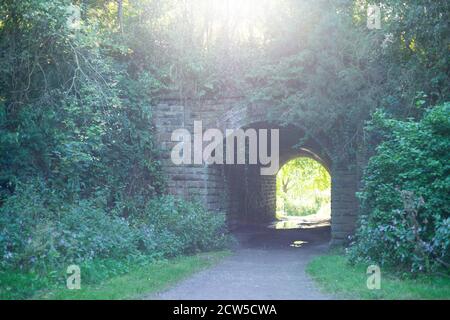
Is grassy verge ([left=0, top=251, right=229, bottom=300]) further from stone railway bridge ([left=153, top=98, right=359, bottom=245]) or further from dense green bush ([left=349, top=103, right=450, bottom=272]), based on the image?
stone railway bridge ([left=153, top=98, right=359, bottom=245])

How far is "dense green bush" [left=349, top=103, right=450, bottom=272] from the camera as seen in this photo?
761 centimetres

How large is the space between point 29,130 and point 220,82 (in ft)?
15.8

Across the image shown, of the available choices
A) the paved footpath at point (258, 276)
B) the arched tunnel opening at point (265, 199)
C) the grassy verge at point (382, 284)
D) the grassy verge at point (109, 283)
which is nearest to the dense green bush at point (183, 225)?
the paved footpath at point (258, 276)

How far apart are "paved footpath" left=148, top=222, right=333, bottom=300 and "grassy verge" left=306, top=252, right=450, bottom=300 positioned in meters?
0.24

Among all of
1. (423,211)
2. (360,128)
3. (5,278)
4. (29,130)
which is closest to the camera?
(5,278)

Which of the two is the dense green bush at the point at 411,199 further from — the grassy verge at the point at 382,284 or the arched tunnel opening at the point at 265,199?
the arched tunnel opening at the point at 265,199

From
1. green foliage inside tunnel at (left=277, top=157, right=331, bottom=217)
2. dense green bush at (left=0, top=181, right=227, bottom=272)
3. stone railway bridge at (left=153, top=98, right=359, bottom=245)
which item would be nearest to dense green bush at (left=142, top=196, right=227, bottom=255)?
dense green bush at (left=0, top=181, right=227, bottom=272)

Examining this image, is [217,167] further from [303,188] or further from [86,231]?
[303,188]

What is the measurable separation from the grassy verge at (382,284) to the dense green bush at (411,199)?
0.23 m

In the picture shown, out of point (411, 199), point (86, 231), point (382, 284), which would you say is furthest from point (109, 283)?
point (411, 199)

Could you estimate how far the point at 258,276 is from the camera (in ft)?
28.3
